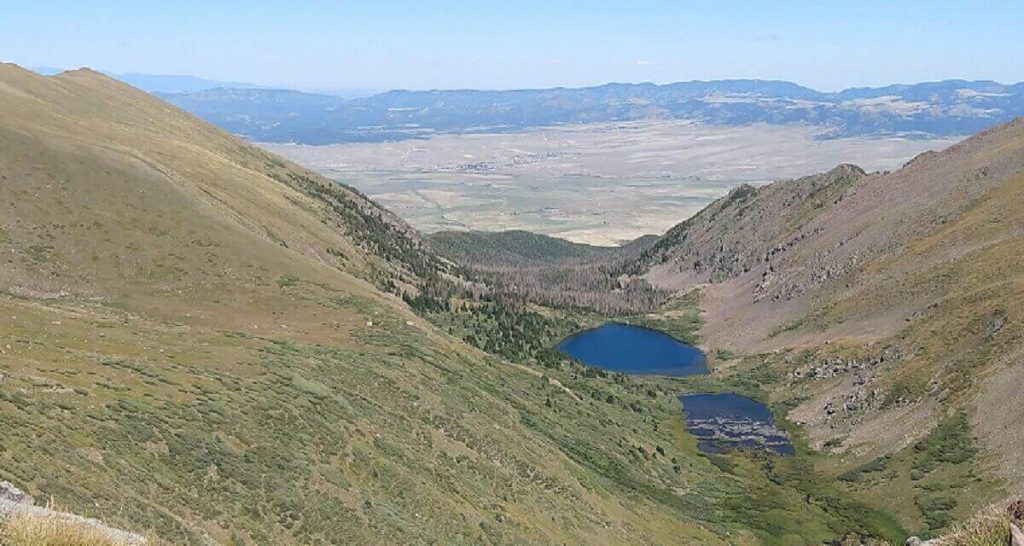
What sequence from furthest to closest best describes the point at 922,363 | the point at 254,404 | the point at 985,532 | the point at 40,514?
the point at 922,363
the point at 254,404
the point at 40,514
the point at 985,532

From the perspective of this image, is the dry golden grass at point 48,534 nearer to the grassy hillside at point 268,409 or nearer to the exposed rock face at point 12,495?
the exposed rock face at point 12,495

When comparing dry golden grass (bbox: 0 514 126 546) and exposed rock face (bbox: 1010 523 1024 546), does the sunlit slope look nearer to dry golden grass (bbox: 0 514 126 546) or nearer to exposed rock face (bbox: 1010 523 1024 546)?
dry golden grass (bbox: 0 514 126 546)

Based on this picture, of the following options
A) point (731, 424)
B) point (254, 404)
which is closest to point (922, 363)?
point (731, 424)

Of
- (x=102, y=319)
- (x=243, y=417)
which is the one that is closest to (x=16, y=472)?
(x=243, y=417)

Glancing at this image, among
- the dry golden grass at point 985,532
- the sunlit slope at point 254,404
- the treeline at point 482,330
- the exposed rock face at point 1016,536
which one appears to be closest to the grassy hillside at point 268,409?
the sunlit slope at point 254,404

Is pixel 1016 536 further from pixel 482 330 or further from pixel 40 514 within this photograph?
pixel 482 330

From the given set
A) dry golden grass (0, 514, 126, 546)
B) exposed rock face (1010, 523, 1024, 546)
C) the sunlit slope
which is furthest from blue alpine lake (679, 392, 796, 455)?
dry golden grass (0, 514, 126, 546)
